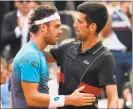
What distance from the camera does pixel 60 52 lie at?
570 cm

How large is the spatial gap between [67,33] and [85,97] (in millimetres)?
3874

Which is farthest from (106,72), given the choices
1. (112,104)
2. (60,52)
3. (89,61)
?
(60,52)

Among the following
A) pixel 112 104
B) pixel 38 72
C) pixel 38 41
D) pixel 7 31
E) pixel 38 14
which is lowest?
pixel 112 104

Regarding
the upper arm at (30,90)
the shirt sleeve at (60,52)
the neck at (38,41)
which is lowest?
the upper arm at (30,90)

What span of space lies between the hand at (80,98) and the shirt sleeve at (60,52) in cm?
70

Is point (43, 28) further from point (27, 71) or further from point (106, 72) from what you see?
point (106, 72)

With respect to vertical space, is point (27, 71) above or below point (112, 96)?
above

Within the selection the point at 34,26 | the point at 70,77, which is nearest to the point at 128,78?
the point at 70,77

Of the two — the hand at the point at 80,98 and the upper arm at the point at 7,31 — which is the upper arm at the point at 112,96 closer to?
the hand at the point at 80,98

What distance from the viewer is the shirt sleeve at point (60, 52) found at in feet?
18.6

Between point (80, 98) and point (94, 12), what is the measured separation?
39.0 inches

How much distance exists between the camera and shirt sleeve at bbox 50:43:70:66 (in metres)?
5.66

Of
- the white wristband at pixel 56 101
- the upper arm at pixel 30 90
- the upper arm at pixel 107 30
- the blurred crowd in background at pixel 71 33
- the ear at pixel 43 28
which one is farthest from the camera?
the upper arm at pixel 107 30

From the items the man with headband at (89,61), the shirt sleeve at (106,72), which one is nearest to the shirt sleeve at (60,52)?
the man with headband at (89,61)
